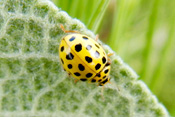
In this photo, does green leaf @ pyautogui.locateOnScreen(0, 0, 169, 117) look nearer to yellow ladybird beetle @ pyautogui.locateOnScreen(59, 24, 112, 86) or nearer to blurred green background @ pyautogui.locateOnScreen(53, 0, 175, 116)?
yellow ladybird beetle @ pyautogui.locateOnScreen(59, 24, 112, 86)

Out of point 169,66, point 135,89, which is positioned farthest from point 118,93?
point 169,66

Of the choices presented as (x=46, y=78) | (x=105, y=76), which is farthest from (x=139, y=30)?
(x=46, y=78)

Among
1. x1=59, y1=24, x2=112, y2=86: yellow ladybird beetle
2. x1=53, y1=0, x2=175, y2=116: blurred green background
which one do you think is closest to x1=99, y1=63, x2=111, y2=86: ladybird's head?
x1=59, y1=24, x2=112, y2=86: yellow ladybird beetle

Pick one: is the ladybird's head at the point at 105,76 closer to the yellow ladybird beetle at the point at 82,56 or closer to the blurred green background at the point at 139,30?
the yellow ladybird beetle at the point at 82,56

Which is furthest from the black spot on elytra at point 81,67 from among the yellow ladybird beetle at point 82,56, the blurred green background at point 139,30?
the blurred green background at point 139,30

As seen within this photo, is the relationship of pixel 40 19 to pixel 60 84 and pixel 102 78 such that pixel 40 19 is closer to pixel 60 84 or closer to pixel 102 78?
pixel 60 84

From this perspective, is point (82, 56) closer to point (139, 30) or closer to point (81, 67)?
point (81, 67)
